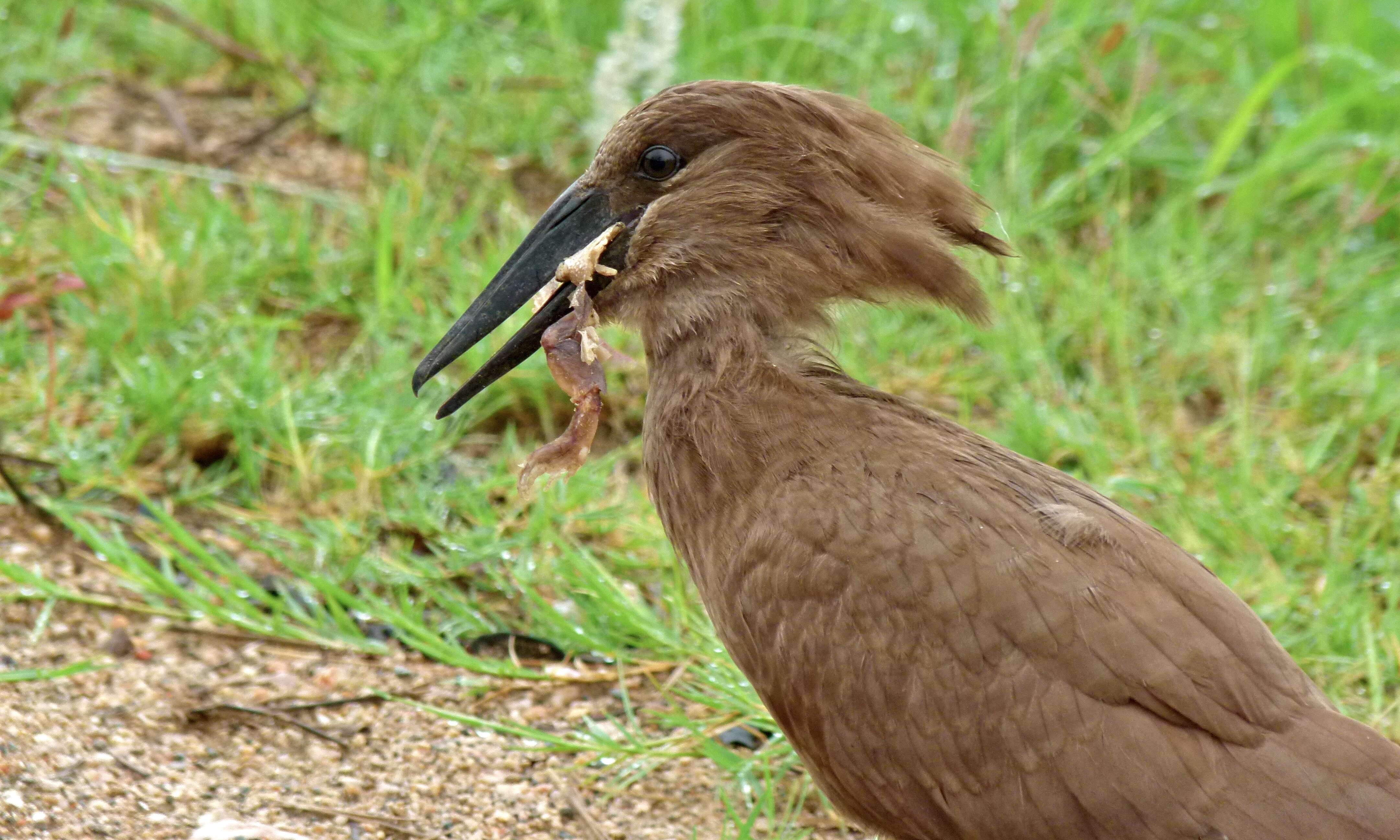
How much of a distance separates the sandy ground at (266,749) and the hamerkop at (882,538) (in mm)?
613

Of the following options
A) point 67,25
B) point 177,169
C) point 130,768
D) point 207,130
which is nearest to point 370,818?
point 130,768

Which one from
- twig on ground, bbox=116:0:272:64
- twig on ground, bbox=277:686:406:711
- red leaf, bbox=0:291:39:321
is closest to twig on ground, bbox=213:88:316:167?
twig on ground, bbox=116:0:272:64

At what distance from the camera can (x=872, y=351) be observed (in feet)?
13.7

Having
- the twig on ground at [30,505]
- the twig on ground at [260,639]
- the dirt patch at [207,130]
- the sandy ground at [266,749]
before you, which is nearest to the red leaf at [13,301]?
the twig on ground at [30,505]

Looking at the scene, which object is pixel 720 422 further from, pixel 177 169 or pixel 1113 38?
pixel 1113 38

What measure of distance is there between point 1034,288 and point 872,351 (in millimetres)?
577

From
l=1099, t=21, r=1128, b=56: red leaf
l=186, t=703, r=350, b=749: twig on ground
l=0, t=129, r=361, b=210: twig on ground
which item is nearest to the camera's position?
l=186, t=703, r=350, b=749: twig on ground

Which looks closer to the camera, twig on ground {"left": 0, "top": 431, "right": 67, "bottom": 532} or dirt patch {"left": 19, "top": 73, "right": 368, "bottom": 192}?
twig on ground {"left": 0, "top": 431, "right": 67, "bottom": 532}

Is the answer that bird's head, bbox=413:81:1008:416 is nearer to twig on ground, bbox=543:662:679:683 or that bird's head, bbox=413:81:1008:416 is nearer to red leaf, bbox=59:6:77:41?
twig on ground, bbox=543:662:679:683

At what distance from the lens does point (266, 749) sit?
2979 millimetres

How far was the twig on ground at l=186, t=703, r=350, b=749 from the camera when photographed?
9.84 ft

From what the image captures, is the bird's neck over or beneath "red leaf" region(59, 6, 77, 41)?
over

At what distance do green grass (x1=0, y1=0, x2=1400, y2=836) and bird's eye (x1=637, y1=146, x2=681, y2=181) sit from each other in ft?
1.31

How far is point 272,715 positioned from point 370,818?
39 centimetres
